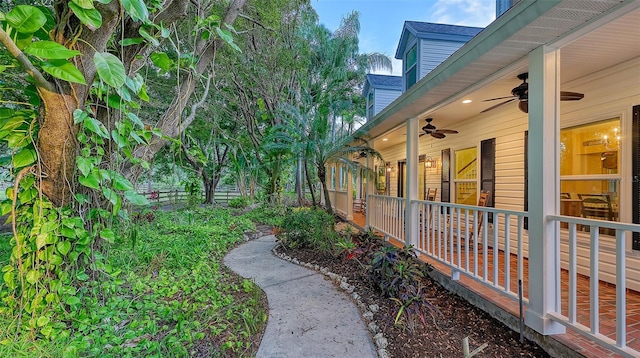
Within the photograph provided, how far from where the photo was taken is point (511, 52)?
2.61 m

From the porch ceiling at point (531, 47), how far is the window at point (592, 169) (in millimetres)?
644

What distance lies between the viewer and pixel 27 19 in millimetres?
1475

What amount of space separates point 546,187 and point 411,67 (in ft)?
20.7

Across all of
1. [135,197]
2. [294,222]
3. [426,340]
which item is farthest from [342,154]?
[135,197]

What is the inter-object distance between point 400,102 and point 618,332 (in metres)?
3.55

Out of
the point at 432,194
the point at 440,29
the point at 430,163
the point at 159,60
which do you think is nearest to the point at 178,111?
the point at 159,60

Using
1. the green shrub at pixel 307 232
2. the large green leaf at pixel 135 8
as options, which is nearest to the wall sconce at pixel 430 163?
the green shrub at pixel 307 232

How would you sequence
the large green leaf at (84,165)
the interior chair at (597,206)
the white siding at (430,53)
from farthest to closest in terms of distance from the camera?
the white siding at (430,53) < the interior chair at (597,206) < the large green leaf at (84,165)

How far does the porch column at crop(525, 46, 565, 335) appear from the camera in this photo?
7.89 feet

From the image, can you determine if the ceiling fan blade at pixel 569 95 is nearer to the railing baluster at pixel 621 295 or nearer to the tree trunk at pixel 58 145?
the railing baluster at pixel 621 295

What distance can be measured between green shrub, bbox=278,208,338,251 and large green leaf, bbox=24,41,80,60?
4.41 meters

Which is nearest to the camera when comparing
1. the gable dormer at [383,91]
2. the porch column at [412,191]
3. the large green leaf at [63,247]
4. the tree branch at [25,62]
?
the tree branch at [25,62]

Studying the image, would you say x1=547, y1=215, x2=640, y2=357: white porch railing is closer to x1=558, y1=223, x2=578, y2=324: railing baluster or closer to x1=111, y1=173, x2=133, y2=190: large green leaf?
x1=558, y1=223, x2=578, y2=324: railing baluster

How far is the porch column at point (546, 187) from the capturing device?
2.41 m
